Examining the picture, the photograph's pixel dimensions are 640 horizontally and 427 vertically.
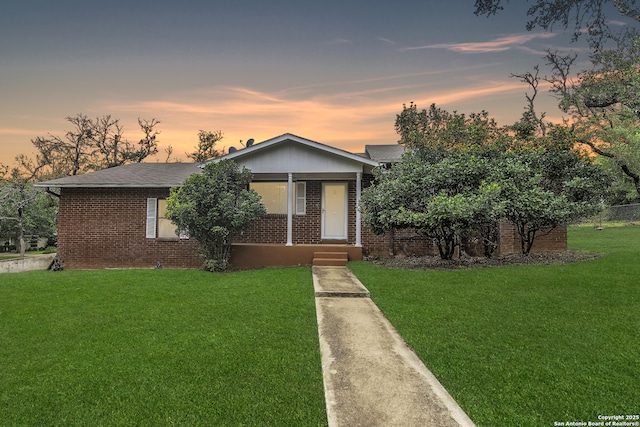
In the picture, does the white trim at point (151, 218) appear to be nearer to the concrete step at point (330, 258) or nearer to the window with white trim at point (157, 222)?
the window with white trim at point (157, 222)

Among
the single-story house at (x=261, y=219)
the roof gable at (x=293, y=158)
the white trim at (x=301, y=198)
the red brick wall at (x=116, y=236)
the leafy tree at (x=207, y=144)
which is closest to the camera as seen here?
the roof gable at (x=293, y=158)

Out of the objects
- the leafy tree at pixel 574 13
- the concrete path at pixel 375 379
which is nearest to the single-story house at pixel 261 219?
the leafy tree at pixel 574 13

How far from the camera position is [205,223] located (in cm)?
993

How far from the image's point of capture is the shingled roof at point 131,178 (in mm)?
12250

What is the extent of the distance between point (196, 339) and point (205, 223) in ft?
19.7

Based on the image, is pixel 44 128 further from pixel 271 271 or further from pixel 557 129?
pixel 557 129

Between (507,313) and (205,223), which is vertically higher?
(205,223)

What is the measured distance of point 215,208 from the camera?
9953mm

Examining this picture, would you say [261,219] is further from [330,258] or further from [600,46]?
[600,46]

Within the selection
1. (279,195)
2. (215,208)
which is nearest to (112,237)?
(215,208)

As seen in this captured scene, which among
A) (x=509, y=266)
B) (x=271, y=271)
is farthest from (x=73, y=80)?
(x=509, y=266)

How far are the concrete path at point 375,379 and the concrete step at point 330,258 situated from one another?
196 inches

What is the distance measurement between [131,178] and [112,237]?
7.47ft

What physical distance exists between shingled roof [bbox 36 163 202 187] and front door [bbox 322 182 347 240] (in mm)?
4730
